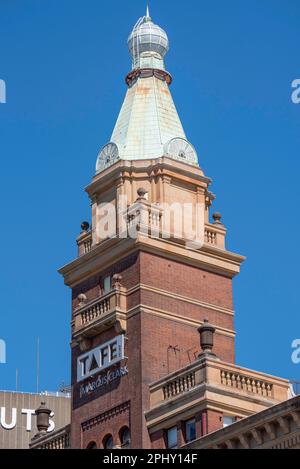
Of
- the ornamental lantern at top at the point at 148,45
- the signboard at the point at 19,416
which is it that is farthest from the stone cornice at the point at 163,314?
the signboard at the point at 19,416

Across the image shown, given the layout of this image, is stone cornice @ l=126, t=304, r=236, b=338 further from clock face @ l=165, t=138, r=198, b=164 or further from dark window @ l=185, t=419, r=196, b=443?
clock face @ l=165, t=138, r=198, b=164

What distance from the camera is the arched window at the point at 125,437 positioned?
272 ft

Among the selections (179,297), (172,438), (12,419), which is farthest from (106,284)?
(12,419)

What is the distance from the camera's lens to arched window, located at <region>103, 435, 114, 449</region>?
276 feet

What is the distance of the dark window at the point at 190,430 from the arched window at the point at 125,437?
4.08m

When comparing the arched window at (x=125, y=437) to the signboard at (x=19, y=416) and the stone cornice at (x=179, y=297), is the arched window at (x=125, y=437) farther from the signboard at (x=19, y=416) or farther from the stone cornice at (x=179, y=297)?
the signboard at (x=19, y=416)

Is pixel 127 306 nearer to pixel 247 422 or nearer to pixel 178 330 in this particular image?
pixel 178 330

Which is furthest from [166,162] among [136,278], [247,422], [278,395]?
[247,422]

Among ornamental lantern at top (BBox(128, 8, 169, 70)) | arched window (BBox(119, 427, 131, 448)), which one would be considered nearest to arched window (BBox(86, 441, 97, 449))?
arched window (BBox(119, 427, 131, 448))

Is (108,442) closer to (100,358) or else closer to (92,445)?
(92,445)

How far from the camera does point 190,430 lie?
79.8 m
